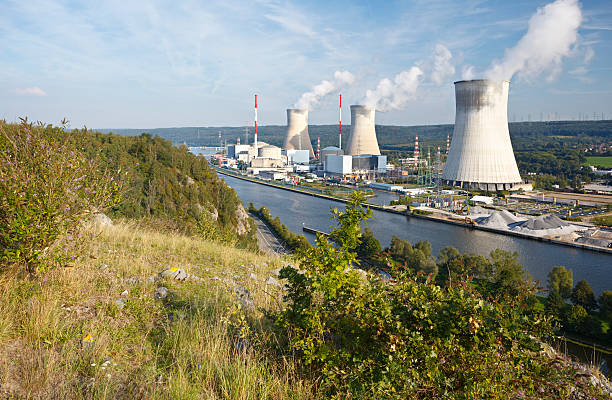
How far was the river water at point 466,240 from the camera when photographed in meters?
9.06

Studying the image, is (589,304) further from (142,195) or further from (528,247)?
(142,195)

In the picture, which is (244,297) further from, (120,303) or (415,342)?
(415,342)

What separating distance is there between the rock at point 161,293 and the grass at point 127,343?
24 mm

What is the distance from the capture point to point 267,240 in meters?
10.8

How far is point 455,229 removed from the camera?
13180 mm

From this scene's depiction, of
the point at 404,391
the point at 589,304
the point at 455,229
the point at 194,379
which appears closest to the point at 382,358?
the point at 404,391

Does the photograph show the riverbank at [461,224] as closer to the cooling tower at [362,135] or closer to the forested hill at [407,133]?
the cooling tower at [362,135]

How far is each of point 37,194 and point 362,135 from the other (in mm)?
26549

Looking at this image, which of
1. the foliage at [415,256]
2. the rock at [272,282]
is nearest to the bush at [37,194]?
the rock at [272,282]

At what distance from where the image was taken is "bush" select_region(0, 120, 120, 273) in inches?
49.5

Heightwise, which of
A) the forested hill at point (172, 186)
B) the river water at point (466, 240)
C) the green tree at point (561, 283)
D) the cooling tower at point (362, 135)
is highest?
the cooling tower at point (362, 135)

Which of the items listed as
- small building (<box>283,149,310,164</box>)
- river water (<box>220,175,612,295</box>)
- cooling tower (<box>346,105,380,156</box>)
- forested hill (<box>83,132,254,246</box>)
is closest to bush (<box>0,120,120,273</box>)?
forested hill (<box>83,132,254,246</box>)

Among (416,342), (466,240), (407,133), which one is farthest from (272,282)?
(407,133)

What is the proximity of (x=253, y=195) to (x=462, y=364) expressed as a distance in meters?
19.9
